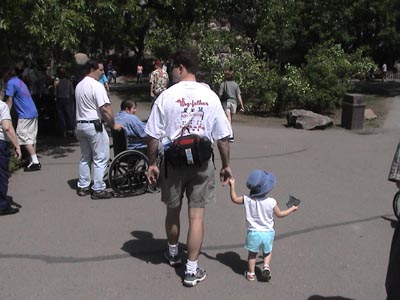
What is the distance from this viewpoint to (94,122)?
664 cm

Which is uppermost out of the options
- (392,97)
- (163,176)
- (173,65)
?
(173,65)

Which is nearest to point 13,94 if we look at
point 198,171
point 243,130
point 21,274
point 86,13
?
point 86,13

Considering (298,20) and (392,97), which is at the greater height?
(298,20)

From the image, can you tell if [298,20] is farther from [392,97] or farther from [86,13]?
[86,13]

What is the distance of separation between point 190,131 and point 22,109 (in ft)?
16.1

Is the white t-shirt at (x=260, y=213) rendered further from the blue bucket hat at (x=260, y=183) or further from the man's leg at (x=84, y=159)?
the man's leg at (x=84, y=159)

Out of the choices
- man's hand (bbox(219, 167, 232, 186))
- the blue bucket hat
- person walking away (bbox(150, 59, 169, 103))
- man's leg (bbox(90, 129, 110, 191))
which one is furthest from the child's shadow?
person walking away (bbox(150, 59, 169, 103))

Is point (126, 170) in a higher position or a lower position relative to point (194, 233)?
lower

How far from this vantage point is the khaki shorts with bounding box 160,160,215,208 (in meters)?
4.25

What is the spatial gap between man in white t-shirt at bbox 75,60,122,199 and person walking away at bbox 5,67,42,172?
1.81 m

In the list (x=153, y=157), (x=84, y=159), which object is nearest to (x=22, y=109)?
(x=84, y=159)

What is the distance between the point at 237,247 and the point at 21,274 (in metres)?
2.01

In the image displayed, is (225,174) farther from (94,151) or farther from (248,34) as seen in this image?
(248,34)

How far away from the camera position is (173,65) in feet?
14.2
